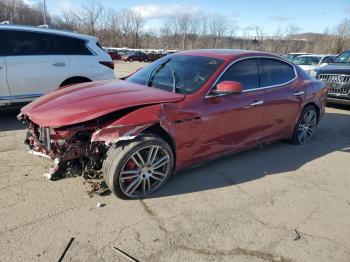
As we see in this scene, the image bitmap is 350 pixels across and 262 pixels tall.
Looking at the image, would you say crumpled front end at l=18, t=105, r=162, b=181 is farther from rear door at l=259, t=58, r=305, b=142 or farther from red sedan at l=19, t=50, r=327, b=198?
rear door at l=259, t=58, r=305, b=142

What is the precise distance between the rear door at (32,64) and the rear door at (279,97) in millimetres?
4215

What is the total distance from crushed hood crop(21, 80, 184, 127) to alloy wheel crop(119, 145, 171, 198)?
1.87 feet

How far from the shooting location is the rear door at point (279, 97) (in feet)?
16.7

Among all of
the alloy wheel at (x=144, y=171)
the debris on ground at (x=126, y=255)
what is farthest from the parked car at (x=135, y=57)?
the debris on ground at (x=126, y=255)

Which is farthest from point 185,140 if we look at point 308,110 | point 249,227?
point 308,110

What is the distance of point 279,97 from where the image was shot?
17.1 ft

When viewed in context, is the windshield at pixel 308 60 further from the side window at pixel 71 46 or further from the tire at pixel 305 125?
the side window at pixel 71 46

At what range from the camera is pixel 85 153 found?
12.1ft

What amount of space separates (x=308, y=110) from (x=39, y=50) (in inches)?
214

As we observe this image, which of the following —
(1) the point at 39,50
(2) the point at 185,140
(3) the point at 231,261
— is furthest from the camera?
(1) the point at 39,50

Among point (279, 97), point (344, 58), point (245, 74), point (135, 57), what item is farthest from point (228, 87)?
point (135, 57)

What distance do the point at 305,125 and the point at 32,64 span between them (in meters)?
5.45

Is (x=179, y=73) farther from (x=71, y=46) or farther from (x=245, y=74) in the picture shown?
(x=71, y=46)

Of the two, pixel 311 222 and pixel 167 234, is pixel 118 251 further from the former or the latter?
pixel 311 222
